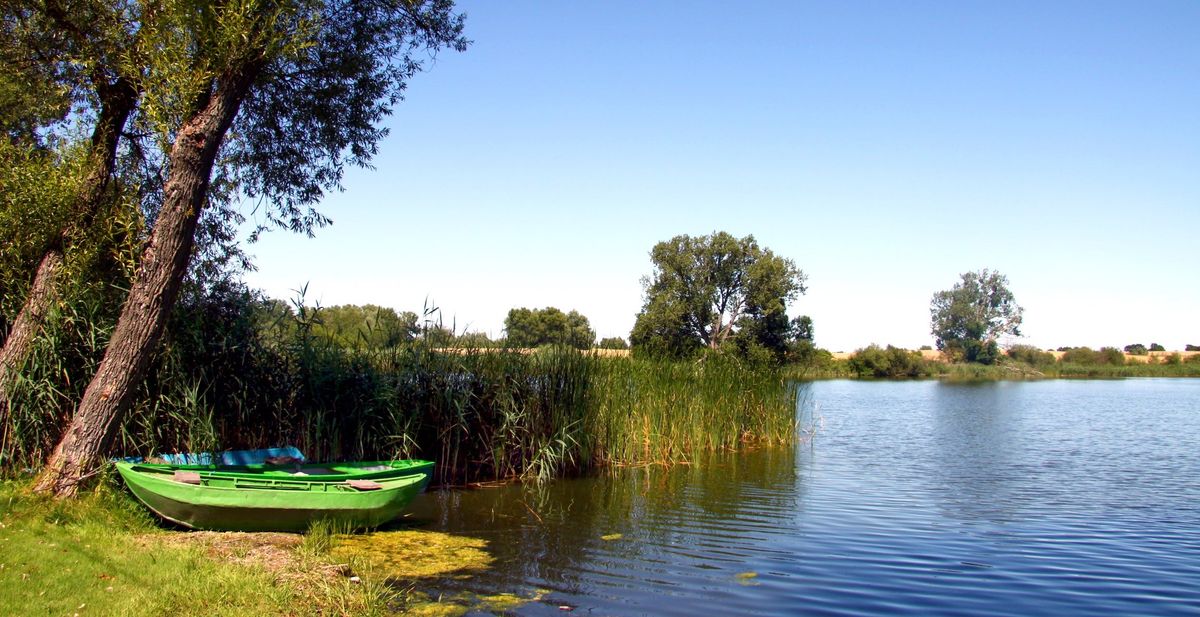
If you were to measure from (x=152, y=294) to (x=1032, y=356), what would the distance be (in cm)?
8887

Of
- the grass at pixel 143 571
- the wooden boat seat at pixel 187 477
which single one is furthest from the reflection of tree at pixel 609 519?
the wooden boat seat at pixel 187 477

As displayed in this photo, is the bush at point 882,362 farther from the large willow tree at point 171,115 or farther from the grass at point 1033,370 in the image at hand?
the large willow tree at point 171,115

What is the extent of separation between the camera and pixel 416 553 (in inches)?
360

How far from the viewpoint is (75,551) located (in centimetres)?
713

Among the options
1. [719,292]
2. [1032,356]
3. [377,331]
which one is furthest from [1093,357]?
[377,331]

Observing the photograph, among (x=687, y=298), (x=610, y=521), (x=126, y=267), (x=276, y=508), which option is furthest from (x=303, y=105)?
(x=687, y=298)

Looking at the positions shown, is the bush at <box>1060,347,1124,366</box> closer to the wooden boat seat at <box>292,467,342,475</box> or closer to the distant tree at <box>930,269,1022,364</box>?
the distant tree at <box>930,269,1022,364</box>

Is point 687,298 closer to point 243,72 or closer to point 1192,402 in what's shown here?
point 1192,402

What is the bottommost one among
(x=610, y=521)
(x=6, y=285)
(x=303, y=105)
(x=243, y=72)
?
(x=610, y=521)

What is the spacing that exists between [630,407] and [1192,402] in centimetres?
3513

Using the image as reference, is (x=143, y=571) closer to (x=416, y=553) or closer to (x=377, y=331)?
(x=416, y=553)

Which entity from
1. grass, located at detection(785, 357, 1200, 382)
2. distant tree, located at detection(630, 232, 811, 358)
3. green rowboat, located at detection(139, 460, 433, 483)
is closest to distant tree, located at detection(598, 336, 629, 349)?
green rowboat, located at detection(139, 460, 433, 483)

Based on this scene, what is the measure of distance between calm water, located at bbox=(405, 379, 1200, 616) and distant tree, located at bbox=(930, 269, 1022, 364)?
85.2 m

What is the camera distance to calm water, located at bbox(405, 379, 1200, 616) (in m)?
7.93
